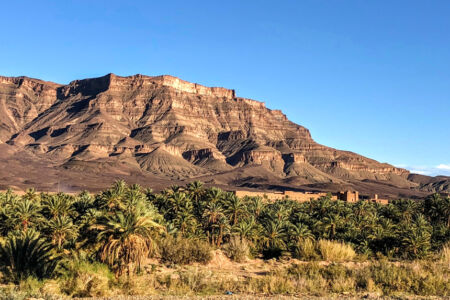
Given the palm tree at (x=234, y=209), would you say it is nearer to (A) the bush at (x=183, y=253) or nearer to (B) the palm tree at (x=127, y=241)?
(A) the bush at (x=183, y=253)

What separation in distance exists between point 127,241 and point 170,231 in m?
13.9

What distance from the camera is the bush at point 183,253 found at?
2594 cm

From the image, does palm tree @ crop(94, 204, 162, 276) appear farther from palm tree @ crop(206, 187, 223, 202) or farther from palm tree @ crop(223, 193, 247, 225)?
palm tree @ crop(206, 187, 223, 202)

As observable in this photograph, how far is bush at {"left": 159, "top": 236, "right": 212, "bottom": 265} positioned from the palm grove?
60mm

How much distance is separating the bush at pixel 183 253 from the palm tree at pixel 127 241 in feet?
15.0

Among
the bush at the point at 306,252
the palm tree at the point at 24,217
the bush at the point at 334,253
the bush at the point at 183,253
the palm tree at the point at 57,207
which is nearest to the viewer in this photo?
the bush at the point at 334,253

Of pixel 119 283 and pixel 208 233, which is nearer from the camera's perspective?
pixel 119 283

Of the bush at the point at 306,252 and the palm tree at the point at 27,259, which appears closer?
the palm tree at the point at 27,259

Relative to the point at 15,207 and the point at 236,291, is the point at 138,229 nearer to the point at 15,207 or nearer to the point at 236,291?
the point at 236,291

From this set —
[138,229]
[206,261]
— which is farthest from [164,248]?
[138,229]

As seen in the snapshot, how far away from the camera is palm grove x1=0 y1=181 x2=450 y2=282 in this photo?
2064 centimetres

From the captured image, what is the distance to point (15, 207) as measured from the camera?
40.6 m

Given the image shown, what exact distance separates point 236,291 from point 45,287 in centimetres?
730

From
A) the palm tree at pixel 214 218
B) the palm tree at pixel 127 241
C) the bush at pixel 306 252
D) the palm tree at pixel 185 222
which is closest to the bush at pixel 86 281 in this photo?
the palm tree at pixel 127 241
